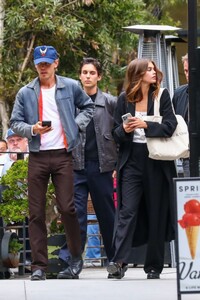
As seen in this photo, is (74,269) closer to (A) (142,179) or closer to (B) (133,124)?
(A) (142,179)

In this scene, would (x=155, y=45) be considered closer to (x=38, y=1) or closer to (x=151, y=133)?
(x=151, y=133)

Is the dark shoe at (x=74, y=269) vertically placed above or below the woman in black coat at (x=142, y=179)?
below

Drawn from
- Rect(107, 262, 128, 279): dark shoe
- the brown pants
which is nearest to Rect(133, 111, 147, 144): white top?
the brown pants

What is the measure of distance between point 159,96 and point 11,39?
1254 centimetres

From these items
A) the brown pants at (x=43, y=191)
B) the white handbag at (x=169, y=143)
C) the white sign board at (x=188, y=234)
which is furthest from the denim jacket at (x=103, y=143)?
the white sign board at (x=188, y=234)

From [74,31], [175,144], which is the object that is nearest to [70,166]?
[175,144]

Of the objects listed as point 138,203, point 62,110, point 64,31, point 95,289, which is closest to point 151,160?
point 138,203

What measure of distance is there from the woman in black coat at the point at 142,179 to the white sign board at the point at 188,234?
9.47 ft

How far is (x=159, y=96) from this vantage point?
11.6 m

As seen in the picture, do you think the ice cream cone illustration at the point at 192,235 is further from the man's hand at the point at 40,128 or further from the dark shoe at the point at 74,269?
the dark shoe at the point at 74,269

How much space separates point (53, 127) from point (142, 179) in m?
0.99

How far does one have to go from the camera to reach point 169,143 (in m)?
11.4

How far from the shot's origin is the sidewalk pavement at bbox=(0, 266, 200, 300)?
32.3 feet

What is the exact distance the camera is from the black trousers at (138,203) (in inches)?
448
